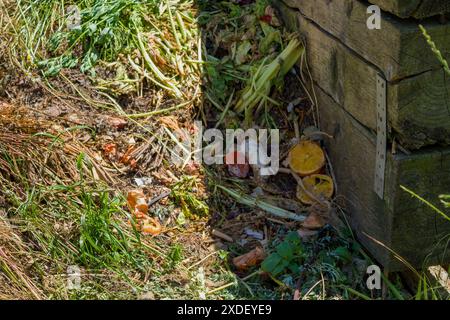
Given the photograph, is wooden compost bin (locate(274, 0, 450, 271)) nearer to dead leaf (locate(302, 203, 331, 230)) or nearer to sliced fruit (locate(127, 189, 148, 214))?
dead leaf (locate(302, 203, 331, 230))

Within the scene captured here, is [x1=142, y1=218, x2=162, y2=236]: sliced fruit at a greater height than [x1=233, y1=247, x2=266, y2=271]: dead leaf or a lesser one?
greater

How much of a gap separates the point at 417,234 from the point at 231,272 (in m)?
0.87

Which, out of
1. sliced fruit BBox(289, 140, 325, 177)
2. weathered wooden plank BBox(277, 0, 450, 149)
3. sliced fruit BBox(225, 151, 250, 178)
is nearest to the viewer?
weathered wooden plank BBox(277, 0, 450, 149)

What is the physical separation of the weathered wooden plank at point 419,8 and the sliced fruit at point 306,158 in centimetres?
120

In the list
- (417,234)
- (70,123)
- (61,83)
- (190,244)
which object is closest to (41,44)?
(61,83)

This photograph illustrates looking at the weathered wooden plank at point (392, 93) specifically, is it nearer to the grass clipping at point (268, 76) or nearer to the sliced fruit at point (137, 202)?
the grass clipping at point (268, 76)

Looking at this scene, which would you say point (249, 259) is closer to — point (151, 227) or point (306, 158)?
point (151, 227)

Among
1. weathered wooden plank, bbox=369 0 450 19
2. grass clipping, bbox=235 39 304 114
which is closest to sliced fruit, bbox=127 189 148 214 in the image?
grass clipping, bbox=235 39 304 114

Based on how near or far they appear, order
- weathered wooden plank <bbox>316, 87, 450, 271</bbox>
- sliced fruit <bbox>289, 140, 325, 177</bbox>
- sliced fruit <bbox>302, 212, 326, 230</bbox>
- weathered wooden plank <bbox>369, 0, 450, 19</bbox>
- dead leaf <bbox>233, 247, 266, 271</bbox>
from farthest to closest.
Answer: sliced fruit <bbox>289, 140, 325, 177</bbox>
sliced fruit <bbox>302, 212, 326, 230</bbox>
dead leaf <bbox>233, 247, 266, 271</bbox>
weathered wooden plank <bbox>316, 87, 450, 271</bbox>
weathered wooden plank <bbox>369, 0, 450, 19</bbox>

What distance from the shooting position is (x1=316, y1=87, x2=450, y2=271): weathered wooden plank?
3828 millimetres

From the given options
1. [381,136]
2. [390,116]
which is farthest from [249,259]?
[390,116]

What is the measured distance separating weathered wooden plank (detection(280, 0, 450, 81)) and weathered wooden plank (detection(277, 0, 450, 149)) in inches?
1.6

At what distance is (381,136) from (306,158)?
0.81 metres

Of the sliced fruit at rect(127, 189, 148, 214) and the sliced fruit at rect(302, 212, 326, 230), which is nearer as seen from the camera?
the sliced fruit at rect(302, 212, 326, 230)
